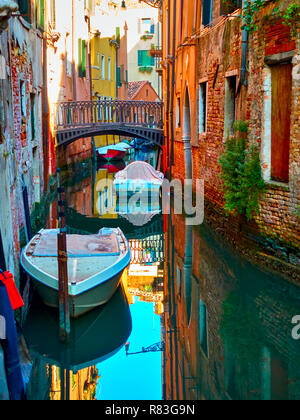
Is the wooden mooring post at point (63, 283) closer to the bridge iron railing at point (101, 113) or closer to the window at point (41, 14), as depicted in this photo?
the window at point (41, 14)

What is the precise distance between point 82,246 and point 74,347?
2.30 metres

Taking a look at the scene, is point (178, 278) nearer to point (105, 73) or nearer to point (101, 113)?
point (101, 113)

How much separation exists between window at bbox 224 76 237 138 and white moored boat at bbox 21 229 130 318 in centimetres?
377

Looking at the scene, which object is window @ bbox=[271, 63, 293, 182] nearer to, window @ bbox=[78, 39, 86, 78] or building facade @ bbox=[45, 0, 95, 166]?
building facade @ bbox=[45, 0, 95, 166]

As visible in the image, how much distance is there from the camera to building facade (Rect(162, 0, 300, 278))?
8352 mm

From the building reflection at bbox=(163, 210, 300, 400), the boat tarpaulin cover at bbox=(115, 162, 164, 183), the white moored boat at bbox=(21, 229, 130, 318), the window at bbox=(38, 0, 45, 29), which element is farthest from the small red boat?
the white moored boat at bbox=(21, 229, 130, 318)

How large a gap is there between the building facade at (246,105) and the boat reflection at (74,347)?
2614 millimetres

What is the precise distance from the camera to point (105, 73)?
109 ft

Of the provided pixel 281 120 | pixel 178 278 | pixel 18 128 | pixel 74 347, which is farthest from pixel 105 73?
pixel 74 347

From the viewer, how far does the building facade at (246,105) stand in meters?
8.35

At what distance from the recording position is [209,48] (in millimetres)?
13078

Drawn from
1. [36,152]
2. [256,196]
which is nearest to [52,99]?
[36,152]
